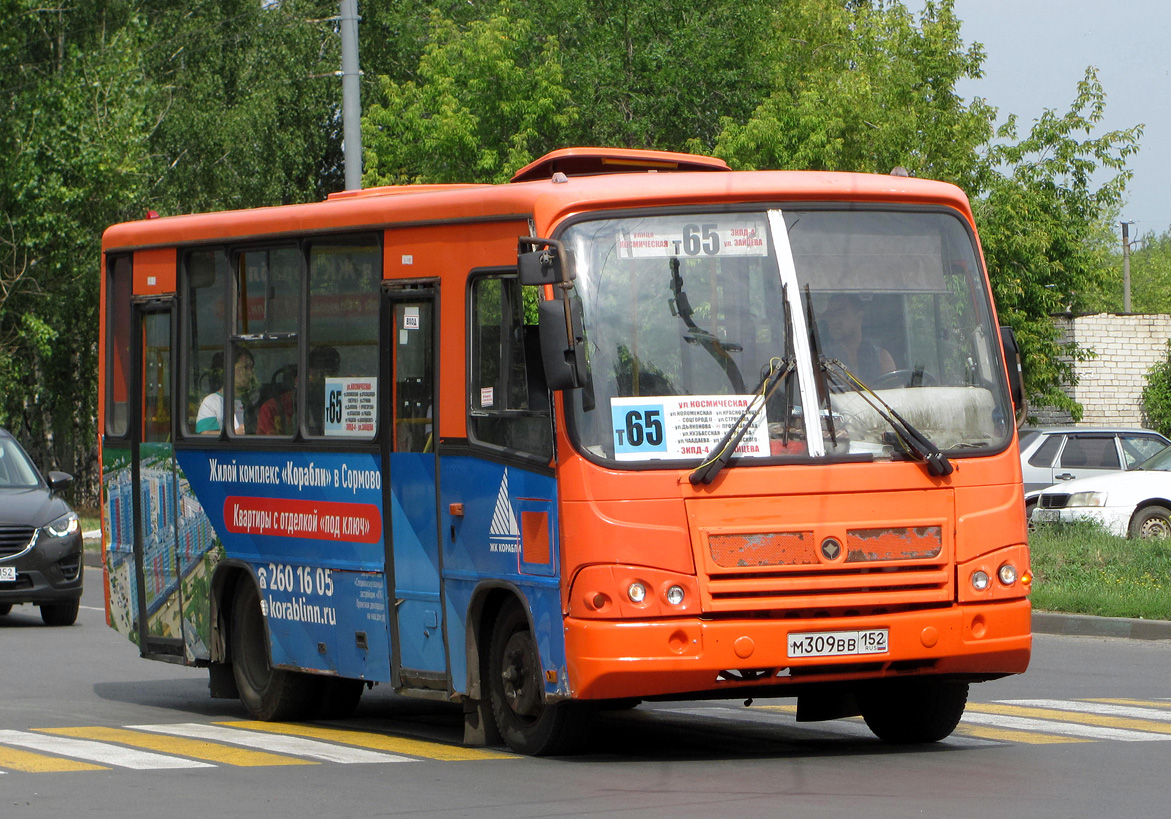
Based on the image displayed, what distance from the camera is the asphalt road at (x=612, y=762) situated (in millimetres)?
7816

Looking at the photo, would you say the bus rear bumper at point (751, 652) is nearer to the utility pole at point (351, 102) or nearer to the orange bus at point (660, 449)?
the orange bus at point (660, 449)

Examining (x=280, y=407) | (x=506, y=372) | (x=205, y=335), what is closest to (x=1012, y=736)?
(x=506, y=372)

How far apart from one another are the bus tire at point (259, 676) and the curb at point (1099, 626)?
7479 mm

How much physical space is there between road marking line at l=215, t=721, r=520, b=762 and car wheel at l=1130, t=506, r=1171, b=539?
13.6m

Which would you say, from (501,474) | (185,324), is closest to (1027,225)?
(185,324)

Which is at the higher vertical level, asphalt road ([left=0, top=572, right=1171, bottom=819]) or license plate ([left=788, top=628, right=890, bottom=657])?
license plate ([left=788, top=628, right=890, bottom=657])

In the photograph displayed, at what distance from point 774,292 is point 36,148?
28.6m

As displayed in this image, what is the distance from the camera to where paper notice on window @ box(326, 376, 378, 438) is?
A: 1052 centimetres

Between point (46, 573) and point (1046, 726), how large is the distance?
11.3 metres

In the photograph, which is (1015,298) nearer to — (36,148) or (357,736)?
(36,148)

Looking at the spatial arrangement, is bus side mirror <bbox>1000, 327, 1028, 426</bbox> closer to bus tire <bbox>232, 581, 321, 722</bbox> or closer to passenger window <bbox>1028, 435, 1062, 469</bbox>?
bus tire <bbox>232, 581, 321, 722</bbox>

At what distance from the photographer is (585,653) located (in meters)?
8.54

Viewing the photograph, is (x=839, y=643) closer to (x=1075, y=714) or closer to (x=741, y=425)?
(x=741, y=425)

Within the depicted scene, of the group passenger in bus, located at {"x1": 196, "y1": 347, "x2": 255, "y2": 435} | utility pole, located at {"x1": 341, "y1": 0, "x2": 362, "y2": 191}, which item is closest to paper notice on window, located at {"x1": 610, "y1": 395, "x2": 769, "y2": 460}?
passenger in bus, located at {"x1": 196, "y1": 347, "x2": 255, "y2": 435}
